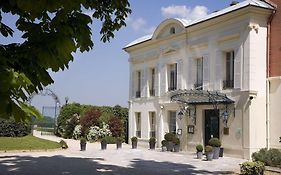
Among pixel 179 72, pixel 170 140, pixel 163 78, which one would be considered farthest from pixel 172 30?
pixel 170 140

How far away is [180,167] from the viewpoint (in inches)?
687

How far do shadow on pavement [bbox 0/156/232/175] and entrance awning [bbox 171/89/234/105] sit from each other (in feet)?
15.4

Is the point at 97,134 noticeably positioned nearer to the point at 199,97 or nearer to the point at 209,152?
the point at 199,97

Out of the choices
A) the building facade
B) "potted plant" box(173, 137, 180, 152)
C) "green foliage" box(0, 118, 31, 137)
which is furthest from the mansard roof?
"green foliage" box(0, 118, 31, 137)

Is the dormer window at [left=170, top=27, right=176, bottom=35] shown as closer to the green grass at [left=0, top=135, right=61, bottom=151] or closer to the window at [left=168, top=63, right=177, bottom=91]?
the window at [left=168, top=63, right=177, bottom=91]

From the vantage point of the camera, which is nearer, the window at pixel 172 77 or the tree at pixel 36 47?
the tree at pixel 36 47

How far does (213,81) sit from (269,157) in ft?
20.4

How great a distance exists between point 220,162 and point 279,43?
6.51m

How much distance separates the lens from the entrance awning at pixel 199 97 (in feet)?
70.0

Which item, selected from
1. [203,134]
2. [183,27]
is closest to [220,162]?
[203,134]

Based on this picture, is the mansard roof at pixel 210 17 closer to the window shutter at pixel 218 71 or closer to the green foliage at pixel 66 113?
the window shutter at pixel 218 71

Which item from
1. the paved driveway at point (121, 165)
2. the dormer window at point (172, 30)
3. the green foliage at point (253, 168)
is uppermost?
the dormer window at point (172, 30)

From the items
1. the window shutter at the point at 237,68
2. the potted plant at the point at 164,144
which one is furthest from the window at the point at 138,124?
the window shutter at the point at 237,68

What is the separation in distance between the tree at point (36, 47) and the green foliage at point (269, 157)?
1430 cm
